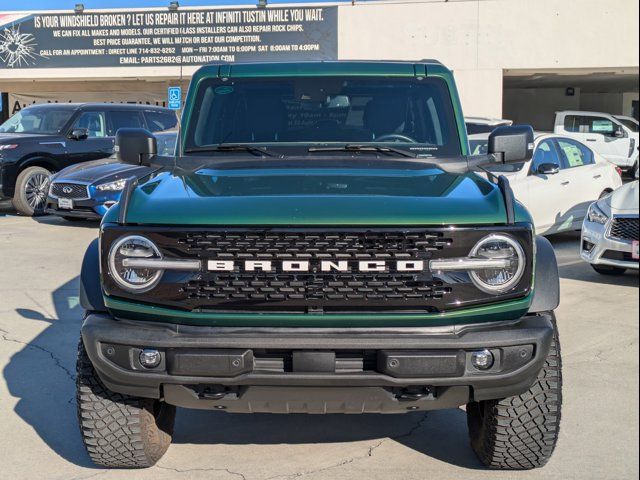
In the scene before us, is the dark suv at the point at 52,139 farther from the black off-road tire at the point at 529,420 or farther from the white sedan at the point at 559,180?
the black off-road tire at the point at 529,420

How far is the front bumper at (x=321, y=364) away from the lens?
10.6 ft

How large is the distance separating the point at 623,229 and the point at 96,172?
7838mm

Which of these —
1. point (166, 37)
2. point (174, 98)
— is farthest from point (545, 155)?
point (166, 37)

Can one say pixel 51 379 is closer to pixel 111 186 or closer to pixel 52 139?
pixel 111 186

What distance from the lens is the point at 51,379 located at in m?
5.38

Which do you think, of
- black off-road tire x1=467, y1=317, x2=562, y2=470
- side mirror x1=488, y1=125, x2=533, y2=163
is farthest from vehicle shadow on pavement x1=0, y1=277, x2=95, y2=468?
side mirror x1=488, y1=125, x2=533, y2=163

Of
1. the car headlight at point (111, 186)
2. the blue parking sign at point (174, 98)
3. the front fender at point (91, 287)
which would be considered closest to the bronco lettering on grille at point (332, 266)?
the front fender at point (91, 287)

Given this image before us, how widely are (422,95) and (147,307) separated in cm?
224

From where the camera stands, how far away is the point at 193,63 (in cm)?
2594

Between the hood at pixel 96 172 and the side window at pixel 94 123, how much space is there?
199cm

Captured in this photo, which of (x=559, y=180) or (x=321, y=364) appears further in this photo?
(x=559, y=180)

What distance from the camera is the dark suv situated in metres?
14.1

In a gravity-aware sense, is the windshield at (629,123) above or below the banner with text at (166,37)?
below

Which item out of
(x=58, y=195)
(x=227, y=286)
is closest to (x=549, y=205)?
(x=58, y=195)
